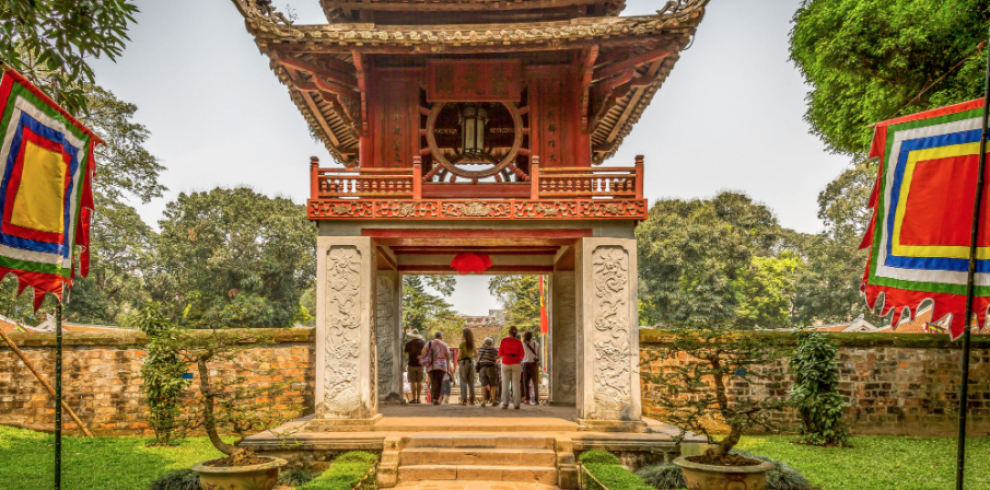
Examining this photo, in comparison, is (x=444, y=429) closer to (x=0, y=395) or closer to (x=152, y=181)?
(x=0, y=395)

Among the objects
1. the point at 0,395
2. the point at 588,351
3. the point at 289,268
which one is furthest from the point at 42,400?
the point at 289,268

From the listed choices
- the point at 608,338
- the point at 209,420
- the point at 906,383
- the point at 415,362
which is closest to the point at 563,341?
the point at 415,362

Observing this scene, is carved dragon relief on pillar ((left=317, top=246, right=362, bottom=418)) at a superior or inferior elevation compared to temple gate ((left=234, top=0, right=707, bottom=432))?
inferior

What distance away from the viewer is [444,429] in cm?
800

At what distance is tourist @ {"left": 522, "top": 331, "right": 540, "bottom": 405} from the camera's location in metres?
10.6

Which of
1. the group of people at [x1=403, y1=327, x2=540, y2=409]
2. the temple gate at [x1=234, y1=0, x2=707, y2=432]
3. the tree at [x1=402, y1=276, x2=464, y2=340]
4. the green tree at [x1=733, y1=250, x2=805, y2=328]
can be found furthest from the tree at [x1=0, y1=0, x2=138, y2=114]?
the green tree at [x1=733, y1=250, x2=805, y2=328]

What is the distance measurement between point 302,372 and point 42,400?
372 cm

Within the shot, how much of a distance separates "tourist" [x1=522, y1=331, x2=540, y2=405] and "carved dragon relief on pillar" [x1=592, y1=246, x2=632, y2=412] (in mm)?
2352

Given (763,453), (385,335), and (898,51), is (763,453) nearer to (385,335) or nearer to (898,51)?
(385,335)

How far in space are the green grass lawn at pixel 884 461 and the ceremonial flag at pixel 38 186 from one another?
6563 mm

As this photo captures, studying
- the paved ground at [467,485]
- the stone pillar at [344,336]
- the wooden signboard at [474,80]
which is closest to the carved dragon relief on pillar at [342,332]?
the stone pillar at [344,336]

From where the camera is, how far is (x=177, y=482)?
660 centimetres

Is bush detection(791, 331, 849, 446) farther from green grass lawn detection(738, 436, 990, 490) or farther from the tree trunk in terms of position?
the tree trunk

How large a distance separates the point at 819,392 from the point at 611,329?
328cm
